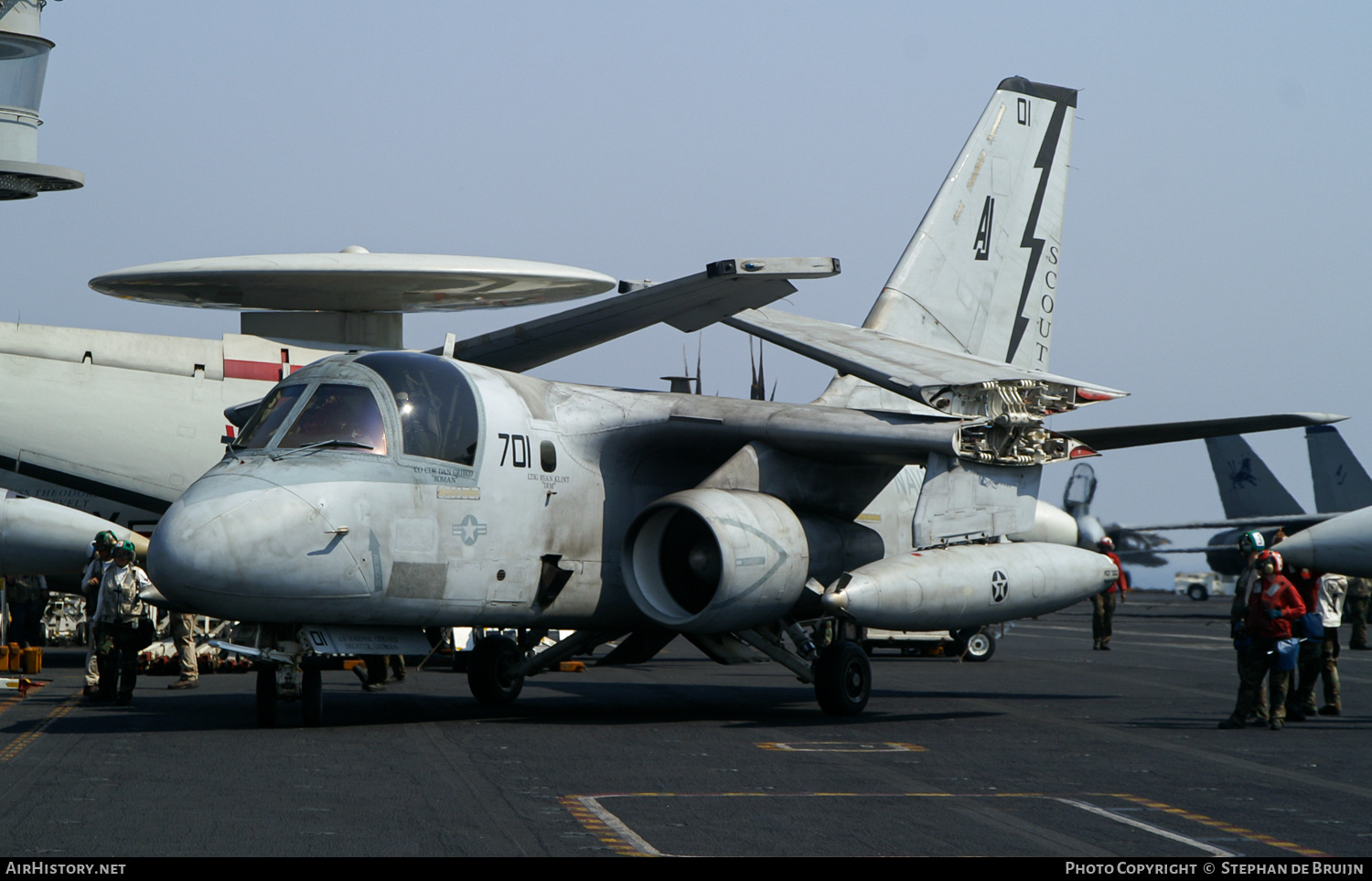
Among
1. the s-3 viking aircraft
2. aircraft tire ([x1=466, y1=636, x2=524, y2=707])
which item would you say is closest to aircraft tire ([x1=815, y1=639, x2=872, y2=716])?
the s-3 viking aircraft

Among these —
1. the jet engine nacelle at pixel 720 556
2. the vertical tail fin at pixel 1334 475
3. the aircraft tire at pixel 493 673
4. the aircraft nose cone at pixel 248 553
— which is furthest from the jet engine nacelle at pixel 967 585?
the vertical tail fin at pixel 1334 475

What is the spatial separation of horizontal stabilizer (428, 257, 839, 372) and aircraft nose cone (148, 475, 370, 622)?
10.4 ft

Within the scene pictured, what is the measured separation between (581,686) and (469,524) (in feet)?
21.8

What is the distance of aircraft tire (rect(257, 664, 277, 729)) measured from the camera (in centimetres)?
1179

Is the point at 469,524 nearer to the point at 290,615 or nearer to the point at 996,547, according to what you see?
the point at 290,615

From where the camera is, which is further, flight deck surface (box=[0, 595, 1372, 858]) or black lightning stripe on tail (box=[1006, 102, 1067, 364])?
black lightning stripe on tail (box=[1006, 102, 1067, 364])

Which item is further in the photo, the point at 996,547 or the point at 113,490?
the point at 113,490

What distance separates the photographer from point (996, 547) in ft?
45.4

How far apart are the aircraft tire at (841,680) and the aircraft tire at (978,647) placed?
11683 mm

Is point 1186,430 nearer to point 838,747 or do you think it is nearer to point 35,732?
point 838,747

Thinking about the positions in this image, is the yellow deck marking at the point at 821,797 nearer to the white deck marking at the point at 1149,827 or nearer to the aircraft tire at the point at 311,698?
the white deck marking at the point at 1149,827

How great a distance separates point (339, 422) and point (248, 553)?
1527 millimetres

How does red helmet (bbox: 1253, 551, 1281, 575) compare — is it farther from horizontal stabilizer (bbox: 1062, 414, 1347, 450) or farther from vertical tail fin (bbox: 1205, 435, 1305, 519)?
vertical tail fin (bbox: 1205, 435, 1305, 519)
